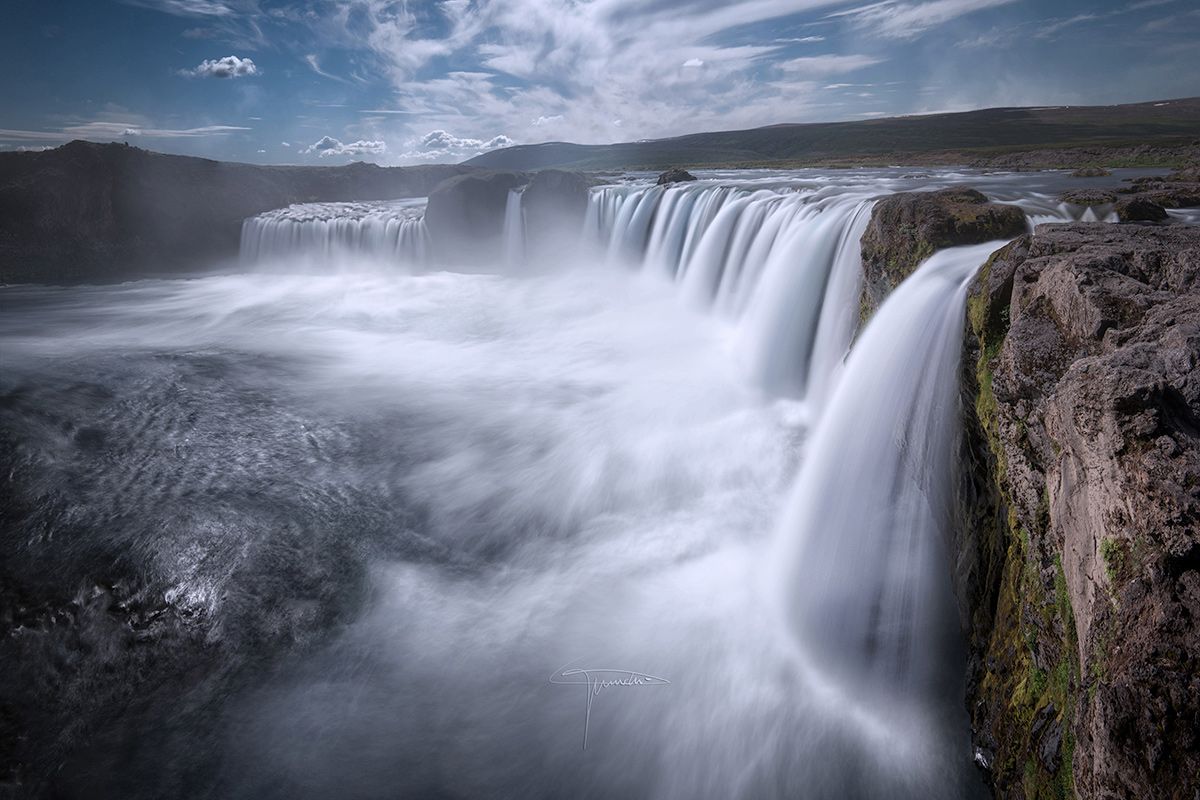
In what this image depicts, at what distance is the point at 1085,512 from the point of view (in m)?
3.15

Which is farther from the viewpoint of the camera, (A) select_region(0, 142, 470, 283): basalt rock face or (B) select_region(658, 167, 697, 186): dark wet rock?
(A) select_region(0, 142, 470, 283): basalt rock face

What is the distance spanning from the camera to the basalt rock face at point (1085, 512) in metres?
2.46

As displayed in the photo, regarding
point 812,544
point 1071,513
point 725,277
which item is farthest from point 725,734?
point 725,277

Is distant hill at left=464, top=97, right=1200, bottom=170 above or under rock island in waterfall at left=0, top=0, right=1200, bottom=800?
above

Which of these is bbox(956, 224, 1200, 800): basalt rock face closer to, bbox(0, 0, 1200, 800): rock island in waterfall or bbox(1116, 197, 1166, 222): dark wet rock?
bbox(0, 0, 1200, 800): rock island in waterfall

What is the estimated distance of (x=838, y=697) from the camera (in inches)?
211

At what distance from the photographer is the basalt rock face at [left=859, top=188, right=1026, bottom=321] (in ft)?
25.2

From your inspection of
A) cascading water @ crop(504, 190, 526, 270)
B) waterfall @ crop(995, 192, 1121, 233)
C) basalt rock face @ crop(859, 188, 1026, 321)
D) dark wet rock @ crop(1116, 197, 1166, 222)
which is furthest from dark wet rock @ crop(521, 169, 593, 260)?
dark wet rock @ crop(1116, 197, 1166, 222)

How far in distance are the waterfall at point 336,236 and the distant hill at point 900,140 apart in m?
33.7

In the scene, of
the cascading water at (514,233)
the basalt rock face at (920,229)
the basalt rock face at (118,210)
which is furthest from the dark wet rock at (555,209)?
the basalt rock face at (920,229)

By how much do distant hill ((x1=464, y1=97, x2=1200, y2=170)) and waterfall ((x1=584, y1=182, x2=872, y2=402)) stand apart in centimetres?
2727

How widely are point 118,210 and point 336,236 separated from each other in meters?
12.7
